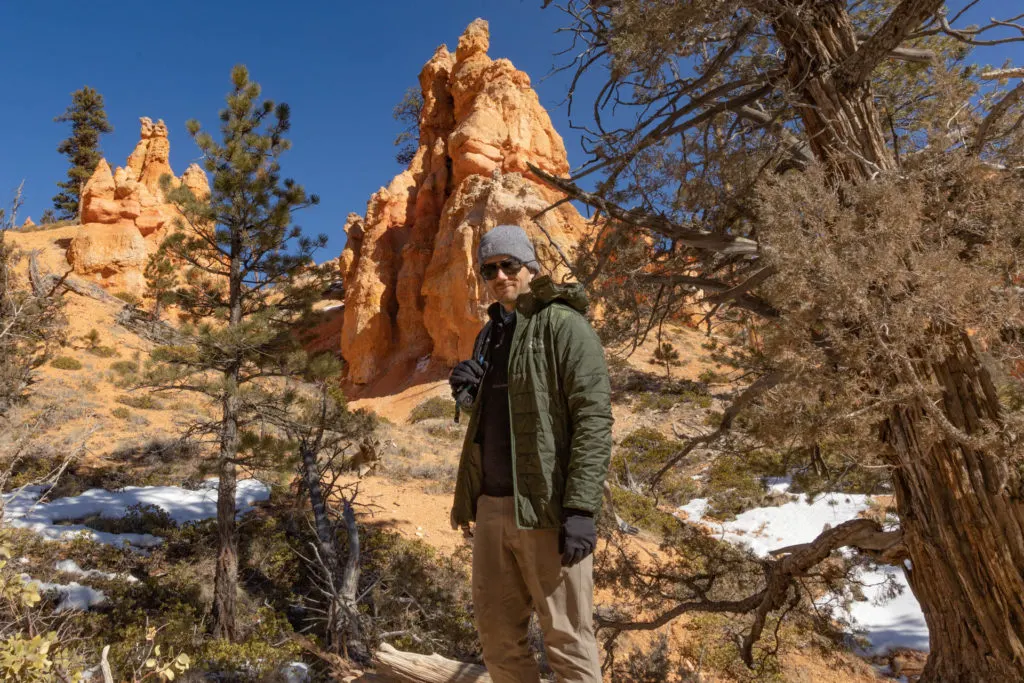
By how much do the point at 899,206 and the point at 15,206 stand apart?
6.31 meters

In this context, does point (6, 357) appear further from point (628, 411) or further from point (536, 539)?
point (628, 411)

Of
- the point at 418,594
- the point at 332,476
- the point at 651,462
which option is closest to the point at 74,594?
the point at 332,476

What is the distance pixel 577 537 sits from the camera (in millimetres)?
1810

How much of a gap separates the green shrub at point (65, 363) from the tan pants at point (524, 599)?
71.7 ft

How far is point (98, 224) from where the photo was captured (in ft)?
101

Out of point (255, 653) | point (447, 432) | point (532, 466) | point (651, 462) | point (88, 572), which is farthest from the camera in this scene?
point (447, 432)

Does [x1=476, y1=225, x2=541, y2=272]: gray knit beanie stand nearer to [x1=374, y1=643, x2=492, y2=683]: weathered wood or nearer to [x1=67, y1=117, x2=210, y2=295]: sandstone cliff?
[x1=374, y1=643, x2=492, y2=683]: weathered wood

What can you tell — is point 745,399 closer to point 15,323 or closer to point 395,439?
point 15,323

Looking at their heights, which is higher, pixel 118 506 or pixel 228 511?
pixel 228 511

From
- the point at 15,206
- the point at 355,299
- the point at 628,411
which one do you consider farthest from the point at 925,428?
the point at 355,299

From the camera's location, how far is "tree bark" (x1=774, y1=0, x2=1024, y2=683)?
8.33 feet

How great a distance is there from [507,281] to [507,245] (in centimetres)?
15

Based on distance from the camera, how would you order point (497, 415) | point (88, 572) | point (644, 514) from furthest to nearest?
point (644, 514), point (88, 572), point (497, 415)

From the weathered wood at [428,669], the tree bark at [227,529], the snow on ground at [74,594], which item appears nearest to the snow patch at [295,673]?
the tree bark at [227,529]
